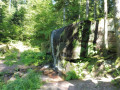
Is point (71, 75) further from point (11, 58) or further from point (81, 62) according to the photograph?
point (11, 58)

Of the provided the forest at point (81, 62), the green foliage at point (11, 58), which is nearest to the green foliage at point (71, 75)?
the forest at point (81, 62)

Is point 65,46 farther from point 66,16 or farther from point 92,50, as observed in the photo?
point 66,16

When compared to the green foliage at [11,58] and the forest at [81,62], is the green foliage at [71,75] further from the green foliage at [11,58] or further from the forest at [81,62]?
the green foliage at [11,58]

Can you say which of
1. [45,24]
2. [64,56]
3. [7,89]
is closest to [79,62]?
[64,56]

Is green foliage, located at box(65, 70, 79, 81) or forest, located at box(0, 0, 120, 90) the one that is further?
green foliage, located at box(65, 70, 79, 81)

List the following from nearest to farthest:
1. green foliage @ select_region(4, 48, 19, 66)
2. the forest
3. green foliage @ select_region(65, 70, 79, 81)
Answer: the forest → green foliage @ select_region(65, 70, 79, 81) → green foliage @ select_region(4, 48, 19, 66)

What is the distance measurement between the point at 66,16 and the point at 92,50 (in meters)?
8.72

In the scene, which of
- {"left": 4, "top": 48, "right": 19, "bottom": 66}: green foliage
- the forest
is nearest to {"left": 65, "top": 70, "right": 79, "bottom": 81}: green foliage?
the forest

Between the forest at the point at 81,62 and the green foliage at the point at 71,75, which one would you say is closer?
the forest at the point at 81,62

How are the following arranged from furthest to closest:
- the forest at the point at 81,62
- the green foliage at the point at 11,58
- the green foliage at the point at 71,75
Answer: the green foliage at the point at 11,58 < the green foliage at the point at 71,75 < the forest at the point at 81,62

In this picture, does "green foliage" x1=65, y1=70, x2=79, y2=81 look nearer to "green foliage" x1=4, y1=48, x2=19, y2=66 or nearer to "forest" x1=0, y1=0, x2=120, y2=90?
"forest" x1=0, y1=0, x2=120, y2=90

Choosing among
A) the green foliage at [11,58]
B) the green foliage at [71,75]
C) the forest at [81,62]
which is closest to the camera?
the forest at [81,62]

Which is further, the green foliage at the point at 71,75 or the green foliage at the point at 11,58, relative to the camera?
the green foliage at the point at 11,58

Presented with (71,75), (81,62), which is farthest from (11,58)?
(81,62)
